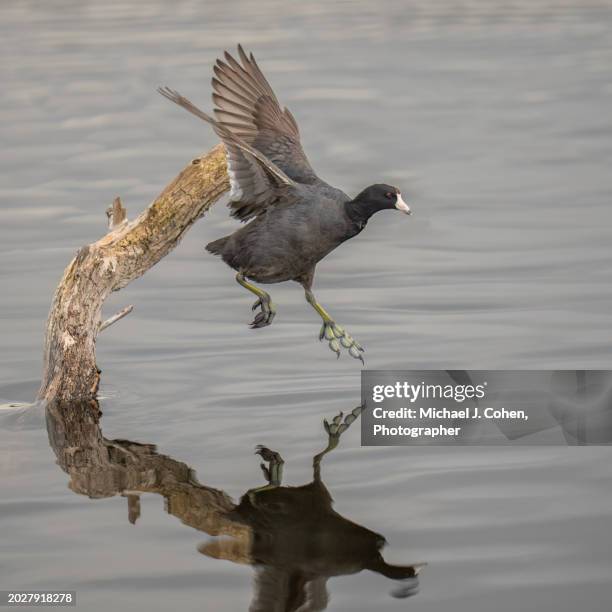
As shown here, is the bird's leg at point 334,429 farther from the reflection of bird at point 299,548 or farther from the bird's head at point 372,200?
the bird's head at point 372,200

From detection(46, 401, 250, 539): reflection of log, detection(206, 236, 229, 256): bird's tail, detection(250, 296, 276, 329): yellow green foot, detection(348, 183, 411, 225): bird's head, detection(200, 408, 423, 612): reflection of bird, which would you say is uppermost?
detection(348, 183, 411, 225): bird's head

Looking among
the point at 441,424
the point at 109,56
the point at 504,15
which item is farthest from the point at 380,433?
the point at 504,15

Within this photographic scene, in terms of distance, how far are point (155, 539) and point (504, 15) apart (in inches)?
837

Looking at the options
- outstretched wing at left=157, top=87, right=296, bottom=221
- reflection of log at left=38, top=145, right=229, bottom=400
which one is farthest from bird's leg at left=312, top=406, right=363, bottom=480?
reflection of log at left=38, top=145, right=229, bottom=400

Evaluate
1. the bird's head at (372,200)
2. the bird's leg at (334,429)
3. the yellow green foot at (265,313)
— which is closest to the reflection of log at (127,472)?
the bird's leg at (334,429)

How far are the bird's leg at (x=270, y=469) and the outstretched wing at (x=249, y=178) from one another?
4.74 feet

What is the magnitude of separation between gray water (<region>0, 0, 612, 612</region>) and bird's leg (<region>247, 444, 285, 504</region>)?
67 mm

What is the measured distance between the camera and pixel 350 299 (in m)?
11.4

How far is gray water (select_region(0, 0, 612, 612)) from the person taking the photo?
22.3ft

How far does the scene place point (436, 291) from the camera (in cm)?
1146

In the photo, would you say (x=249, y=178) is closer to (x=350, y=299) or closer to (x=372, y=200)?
(x=372, y=200)

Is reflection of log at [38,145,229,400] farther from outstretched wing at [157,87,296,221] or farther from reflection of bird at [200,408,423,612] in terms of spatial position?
reflection of bird at [200,408,423,612]

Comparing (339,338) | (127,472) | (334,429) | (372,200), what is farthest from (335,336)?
(127,472)

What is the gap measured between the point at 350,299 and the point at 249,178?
3.19 m
